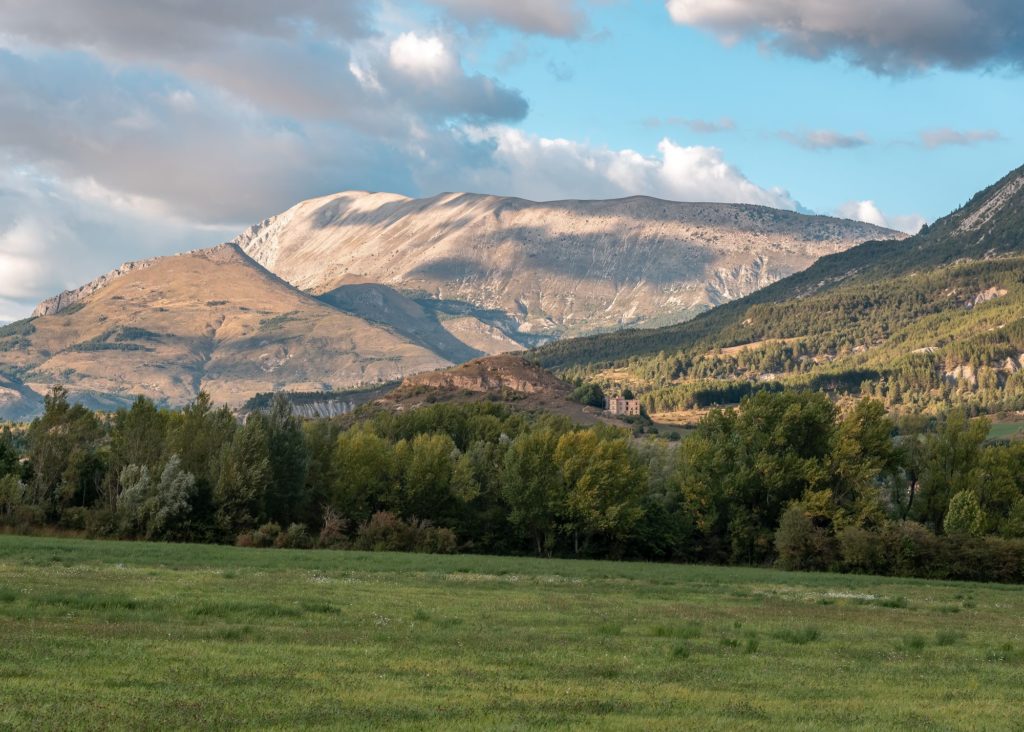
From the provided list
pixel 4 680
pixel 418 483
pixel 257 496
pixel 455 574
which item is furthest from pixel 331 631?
pixel 418 483

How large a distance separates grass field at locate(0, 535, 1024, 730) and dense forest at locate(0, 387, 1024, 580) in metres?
46.5

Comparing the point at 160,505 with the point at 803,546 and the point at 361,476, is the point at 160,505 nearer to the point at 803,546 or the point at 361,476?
the point at 361,476

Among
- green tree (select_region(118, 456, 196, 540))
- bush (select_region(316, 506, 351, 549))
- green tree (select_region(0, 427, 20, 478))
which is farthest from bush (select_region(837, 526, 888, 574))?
green tree (select_region(0, 427, 20, 478))

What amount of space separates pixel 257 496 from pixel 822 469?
5126cm

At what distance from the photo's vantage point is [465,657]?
2436 cm

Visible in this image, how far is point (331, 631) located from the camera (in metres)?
27.5

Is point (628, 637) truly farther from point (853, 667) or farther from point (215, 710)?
point (215, 710)

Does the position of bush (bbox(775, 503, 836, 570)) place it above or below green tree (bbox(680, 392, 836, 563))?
below

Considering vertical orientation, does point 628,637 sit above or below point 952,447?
below

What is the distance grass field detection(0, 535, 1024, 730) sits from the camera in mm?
18047

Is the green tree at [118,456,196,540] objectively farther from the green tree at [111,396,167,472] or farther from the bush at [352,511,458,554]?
the bush at [352,511,458,554]

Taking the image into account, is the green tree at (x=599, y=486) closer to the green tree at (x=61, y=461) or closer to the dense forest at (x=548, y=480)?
the dense forest at (x=548, y=480)

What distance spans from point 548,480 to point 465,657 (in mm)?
76641

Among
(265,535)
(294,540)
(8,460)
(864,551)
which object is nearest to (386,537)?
(294,540)
